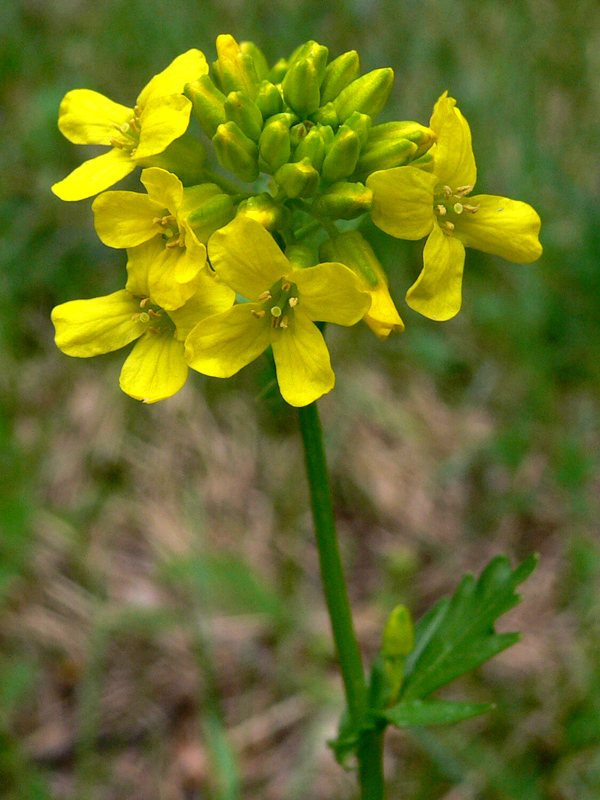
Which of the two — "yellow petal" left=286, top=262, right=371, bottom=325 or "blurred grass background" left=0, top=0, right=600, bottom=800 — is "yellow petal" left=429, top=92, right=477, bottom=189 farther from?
"blurred grass background" left=0, top=0, right=600, bottom=800

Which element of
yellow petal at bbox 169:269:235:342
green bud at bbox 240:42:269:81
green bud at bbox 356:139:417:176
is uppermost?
green bud at bbox 240:42:269:81

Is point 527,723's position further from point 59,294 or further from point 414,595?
point 59,294

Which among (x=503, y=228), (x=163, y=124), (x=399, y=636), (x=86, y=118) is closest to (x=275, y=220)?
(x=163, y=124)

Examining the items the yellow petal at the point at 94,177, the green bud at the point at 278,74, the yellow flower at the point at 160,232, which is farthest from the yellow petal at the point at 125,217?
the green bud at the point at 278,74

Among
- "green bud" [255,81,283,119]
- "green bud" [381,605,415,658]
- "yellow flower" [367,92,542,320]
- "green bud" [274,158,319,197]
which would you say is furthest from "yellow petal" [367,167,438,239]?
"green bud" [381,605,415,658]

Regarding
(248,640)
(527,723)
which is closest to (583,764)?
(527,723)

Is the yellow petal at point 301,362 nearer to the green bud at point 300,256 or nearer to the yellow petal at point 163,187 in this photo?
the green bud at point 300,256
